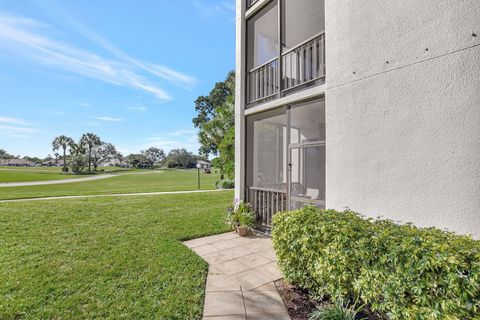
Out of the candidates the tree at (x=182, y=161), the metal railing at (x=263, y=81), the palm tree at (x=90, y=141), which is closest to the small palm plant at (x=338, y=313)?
the metal railing at (x=263, y=81)

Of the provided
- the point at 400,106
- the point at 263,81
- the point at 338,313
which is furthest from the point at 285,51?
the point at 338,313

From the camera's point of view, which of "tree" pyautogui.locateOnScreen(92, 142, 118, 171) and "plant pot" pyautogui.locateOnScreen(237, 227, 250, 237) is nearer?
"plant pot" pyautogui.locateOnScreen(237, 227, 250, 237)

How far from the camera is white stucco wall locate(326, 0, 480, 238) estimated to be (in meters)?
2.80

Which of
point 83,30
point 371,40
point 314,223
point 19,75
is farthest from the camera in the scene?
point 19,75

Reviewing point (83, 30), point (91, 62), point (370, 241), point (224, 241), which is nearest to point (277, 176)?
point (224, 241)

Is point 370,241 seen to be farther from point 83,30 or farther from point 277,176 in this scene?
point 83,30

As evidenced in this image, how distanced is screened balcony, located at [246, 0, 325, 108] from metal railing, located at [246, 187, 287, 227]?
8.38 feet

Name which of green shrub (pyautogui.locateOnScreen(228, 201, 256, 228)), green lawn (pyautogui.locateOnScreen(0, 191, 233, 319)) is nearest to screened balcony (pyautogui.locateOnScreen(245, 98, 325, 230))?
green shrub (pyautogui.locateOnScreen(228, 201, 256, 228))

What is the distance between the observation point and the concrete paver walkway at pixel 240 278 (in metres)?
3.03

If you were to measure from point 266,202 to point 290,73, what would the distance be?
11.4 feet

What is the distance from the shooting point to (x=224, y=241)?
19.0 feet

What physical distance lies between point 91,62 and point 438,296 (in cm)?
1497

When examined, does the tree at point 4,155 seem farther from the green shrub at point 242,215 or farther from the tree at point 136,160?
the green shrub at point 242,215

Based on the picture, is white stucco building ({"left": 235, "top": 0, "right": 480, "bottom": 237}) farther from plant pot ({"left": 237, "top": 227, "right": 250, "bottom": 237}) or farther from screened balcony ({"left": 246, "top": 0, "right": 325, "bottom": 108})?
plant pot ({"left": 237, "top": 227, "right": 250, "bottom": 237})
